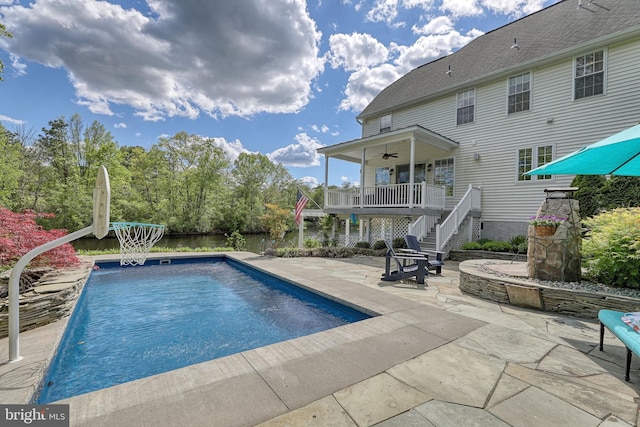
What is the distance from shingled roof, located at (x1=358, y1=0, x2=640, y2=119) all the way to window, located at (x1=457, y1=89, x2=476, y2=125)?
365 mm

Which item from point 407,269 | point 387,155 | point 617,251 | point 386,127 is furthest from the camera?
point 386,127

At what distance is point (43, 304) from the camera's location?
356 cm

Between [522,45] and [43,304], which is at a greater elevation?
[522,45]

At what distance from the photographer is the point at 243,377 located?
7.48 ft

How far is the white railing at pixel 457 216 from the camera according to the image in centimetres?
901

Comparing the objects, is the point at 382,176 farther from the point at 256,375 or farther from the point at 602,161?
the point at 256,375

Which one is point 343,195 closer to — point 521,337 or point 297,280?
point 297,280

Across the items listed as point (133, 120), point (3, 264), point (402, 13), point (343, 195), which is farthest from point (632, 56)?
point (133, 120)

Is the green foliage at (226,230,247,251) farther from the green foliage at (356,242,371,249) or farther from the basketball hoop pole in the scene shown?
the basketball hoop pole

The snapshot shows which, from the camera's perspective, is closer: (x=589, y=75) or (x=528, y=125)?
(x=589, y=75)

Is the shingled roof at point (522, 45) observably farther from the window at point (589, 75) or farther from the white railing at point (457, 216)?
the white railing at point (457, 216)

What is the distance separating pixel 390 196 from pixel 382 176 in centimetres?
375

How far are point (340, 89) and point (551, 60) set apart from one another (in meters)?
9.58

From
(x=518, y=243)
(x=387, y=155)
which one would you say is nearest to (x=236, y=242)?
(x=387, y=155)
